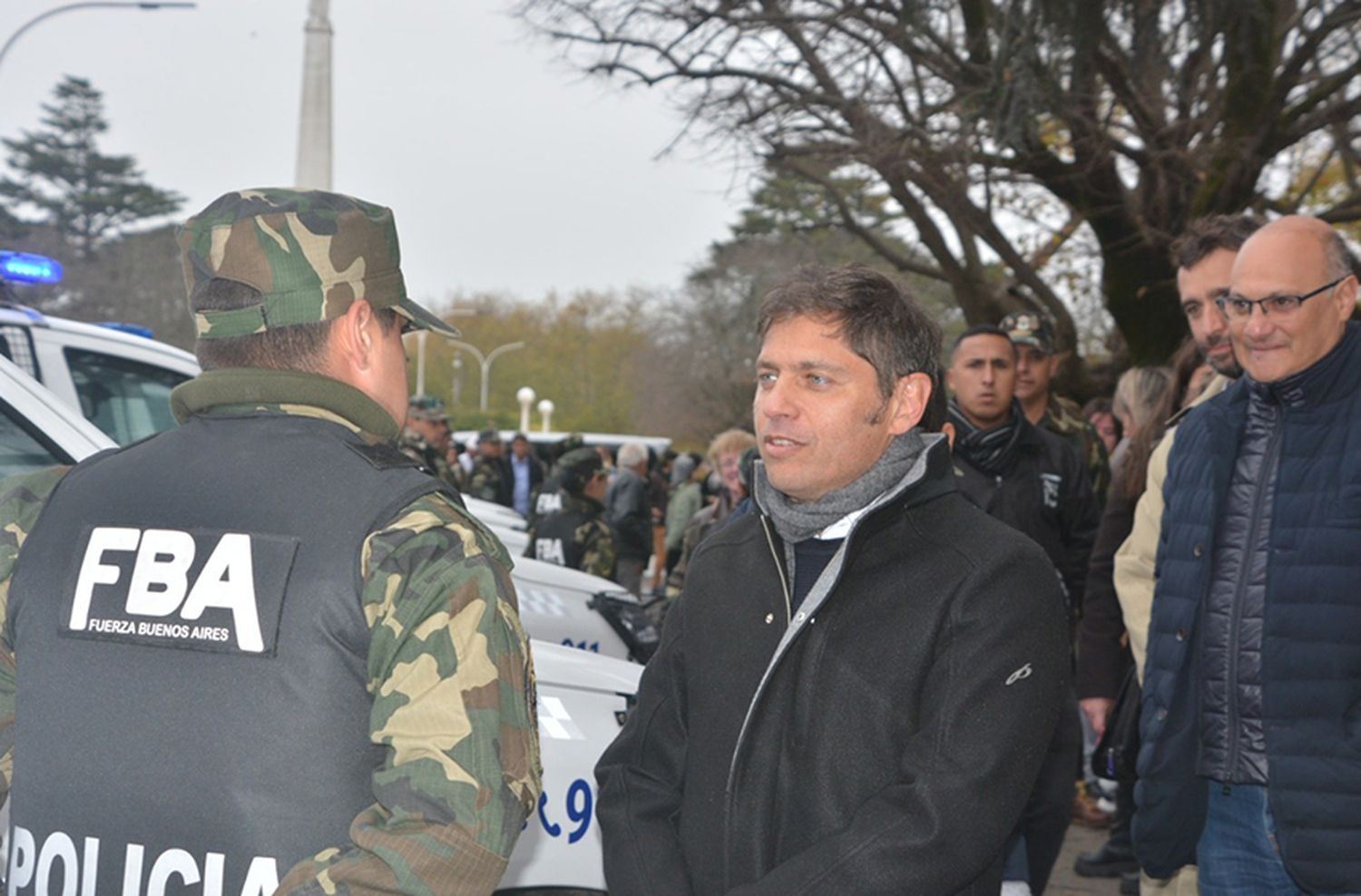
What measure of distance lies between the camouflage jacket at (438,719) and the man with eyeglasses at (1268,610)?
1.68m

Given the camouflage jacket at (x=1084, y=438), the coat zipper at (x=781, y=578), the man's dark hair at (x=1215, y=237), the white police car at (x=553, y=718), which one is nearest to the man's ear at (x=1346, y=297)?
the man's dark hair at (x=1215, y=237)

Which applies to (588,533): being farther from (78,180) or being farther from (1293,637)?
(78,180)

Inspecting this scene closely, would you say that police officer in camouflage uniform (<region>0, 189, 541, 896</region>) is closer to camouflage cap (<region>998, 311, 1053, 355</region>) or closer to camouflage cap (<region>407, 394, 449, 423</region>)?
camouflage cap (<region>998, 311, 1053, 355</region>)

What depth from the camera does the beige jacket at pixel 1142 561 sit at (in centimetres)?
347

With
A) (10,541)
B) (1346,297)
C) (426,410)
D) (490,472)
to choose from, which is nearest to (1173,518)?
(1346,297)

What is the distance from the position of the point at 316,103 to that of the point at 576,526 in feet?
22.3

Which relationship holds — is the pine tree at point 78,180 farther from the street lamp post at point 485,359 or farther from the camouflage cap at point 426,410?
the camouflage cap at point 426,410

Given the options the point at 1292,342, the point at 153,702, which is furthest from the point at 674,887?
the point at 1292,342

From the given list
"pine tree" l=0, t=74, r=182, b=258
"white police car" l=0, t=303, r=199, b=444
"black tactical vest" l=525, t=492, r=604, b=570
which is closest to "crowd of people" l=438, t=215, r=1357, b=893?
"white police car" l=0, t=303, r=199, b=444

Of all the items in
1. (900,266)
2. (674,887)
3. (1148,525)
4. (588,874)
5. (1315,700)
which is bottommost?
(588,874)

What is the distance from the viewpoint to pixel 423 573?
5.85ft

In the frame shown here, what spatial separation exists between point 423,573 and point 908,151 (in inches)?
422

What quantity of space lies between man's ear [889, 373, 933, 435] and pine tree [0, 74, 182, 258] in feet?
162

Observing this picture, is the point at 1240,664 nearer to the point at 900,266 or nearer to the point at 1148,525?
the point at 1148,525
